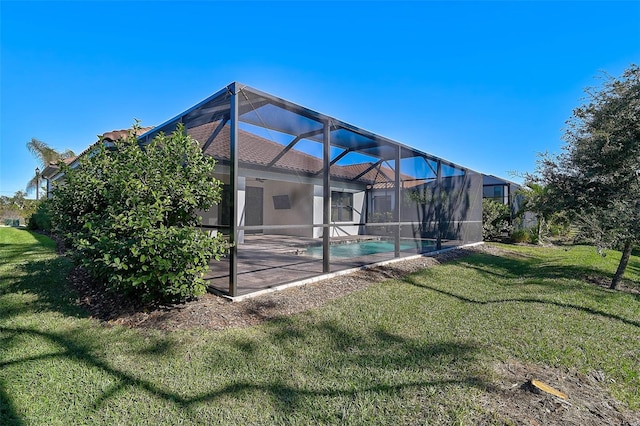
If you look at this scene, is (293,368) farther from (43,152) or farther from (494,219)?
(43,152)

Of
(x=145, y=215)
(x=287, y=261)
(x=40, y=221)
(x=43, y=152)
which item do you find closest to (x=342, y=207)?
(x=287, y=261)

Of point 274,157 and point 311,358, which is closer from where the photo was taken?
point 311,358

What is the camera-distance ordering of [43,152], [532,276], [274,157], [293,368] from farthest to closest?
[43,152] < [274,157] < [532,276] < [293,368]

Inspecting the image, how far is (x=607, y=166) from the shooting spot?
6195 mm

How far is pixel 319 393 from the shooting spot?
2.43m

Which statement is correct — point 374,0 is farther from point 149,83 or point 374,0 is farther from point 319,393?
point 319,393

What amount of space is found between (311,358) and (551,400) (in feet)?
6.34

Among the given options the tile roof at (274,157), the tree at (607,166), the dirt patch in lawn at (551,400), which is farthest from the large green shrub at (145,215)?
the tree at (607,166)

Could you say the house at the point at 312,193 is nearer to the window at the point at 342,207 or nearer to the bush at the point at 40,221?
the window at the point at 342,207

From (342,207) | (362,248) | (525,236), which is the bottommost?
(362,248)

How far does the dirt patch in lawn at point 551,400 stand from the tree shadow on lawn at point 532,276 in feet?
7.41

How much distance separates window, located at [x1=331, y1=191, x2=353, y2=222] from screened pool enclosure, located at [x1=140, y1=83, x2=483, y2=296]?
0.13 ft

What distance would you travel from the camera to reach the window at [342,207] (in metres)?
11.0

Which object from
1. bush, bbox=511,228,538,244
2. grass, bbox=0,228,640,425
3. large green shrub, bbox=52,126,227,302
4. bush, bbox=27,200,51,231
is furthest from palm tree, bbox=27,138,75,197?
bush, bbox=511,228,538,244
